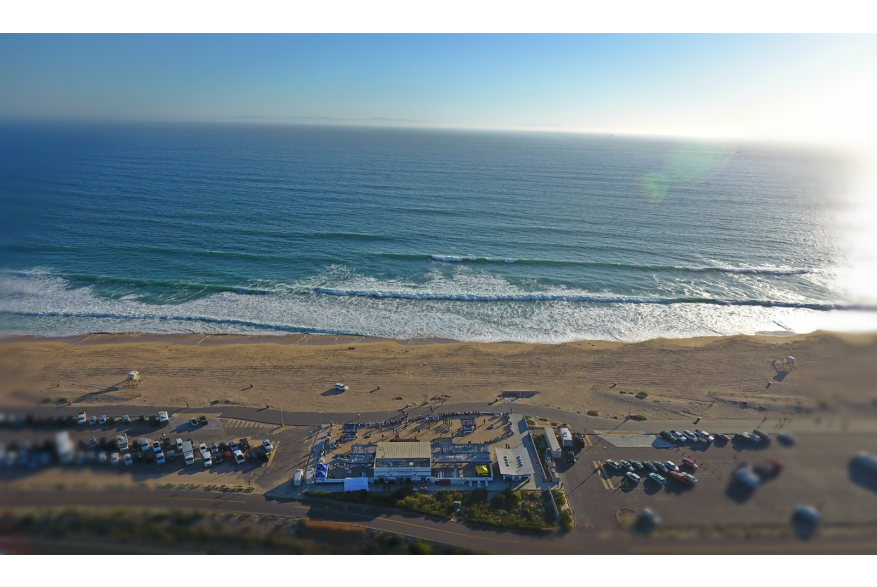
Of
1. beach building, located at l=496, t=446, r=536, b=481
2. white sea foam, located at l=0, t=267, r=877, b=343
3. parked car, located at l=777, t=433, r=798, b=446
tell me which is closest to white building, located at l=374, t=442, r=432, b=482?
beach building, located at l=496, t=446, r=536, b=481

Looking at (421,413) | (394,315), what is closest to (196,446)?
(421,413)

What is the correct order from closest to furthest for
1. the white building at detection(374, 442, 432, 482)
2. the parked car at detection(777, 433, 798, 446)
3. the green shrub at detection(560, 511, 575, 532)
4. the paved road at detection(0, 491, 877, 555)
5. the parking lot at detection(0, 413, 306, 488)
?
the paved road at detection(0, 491, 877, 555)
the parked car at detection(777, 433, 798, 446)
the green shrub at detection(560, 511, 575, 532)
the white building at detection(374, 442, 432, 482)
the parking lot at detection(0, 413, 306, 488)

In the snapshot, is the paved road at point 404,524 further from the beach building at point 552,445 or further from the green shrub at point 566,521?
the beach building at point 552,445

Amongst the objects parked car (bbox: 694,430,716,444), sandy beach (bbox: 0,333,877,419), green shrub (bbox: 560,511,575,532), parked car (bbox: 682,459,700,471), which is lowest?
green shrub (bbox: 560,511,575,532)

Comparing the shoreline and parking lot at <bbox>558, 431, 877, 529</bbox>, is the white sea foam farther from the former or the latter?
parking lot at <bbox>558, 431, 877, 529</bbox>

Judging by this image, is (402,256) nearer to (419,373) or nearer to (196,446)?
(419,373)

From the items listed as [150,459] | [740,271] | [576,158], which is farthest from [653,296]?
[576,158]

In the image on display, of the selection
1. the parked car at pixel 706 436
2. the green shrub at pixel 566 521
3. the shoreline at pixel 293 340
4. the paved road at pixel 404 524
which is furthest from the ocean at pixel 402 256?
the green shrub at pixel 566 521

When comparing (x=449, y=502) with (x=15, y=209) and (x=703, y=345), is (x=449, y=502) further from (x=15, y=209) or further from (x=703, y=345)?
(x=703, y=345)
